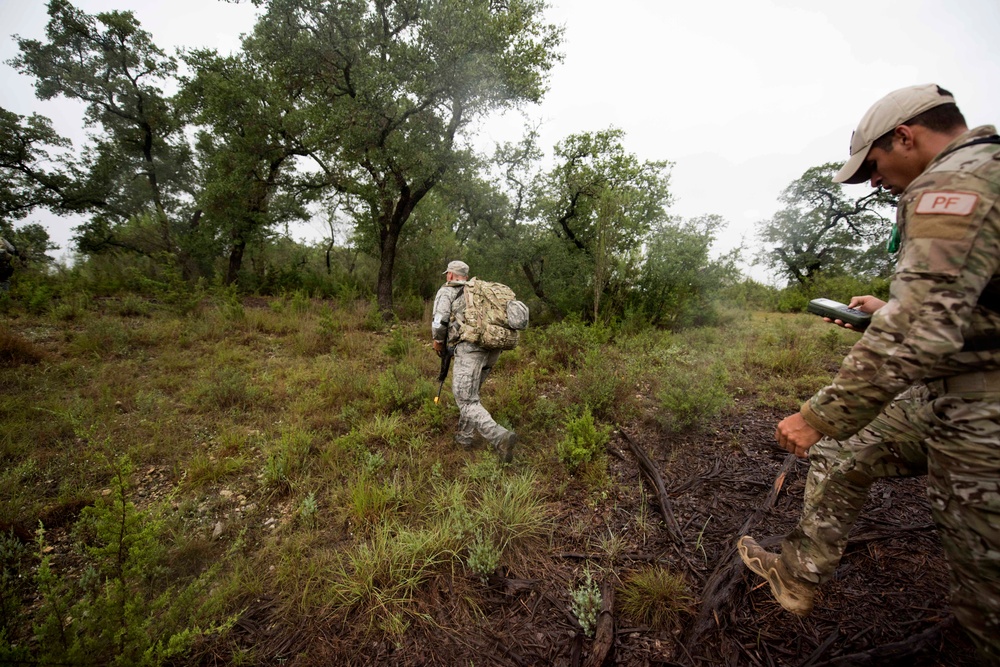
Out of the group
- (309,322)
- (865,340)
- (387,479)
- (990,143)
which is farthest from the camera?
(309,322)

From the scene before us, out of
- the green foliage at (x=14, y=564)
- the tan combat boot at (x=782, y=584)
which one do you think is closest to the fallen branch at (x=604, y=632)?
the tan combat boot at (x=782, y=584)

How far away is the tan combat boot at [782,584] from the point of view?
1771mm

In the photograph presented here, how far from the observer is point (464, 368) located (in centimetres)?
378

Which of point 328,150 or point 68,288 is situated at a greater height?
point 328,150

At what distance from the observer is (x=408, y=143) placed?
808cm

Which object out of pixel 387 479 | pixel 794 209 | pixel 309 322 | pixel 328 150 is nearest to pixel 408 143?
pixel 328 150

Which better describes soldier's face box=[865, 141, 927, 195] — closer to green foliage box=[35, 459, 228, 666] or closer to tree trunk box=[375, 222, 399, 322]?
green foliage box=[35, 459, 228, 666]

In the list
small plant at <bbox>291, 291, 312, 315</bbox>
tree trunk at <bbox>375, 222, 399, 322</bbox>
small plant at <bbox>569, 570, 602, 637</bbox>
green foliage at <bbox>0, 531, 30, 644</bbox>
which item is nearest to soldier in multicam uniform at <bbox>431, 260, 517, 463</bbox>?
small plant at <bbox>569, 570, 602, 637</bbox>

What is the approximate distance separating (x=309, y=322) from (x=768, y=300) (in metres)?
14.5

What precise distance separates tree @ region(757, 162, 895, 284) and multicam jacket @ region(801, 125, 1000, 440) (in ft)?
66.1

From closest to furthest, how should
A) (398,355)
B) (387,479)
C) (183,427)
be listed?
(387,479) < (183,427) < (398,355)

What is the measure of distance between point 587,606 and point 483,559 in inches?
26.8

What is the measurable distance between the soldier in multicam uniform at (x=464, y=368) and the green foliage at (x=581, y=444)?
1.63ft

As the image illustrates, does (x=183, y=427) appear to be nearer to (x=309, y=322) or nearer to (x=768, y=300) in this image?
(x=309, y=322)
